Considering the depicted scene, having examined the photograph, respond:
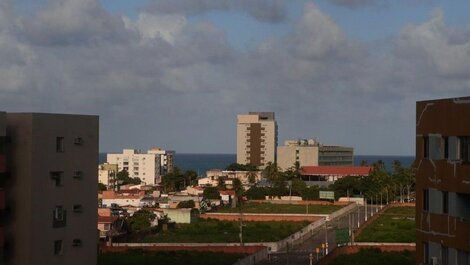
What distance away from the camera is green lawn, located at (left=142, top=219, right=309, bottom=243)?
70269 millimetres

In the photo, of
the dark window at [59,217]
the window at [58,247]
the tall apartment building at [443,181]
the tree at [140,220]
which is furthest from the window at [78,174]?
the tree at [140,220]

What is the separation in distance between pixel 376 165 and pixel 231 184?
23.5 metres

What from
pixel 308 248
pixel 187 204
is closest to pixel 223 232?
pixel 308 248

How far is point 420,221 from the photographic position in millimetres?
19062

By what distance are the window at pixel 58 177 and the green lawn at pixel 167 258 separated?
23.5m

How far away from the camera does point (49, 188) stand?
2902cm

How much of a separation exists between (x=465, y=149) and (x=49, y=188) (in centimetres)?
1614

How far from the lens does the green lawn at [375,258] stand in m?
54.0

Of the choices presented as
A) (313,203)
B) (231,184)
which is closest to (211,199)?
(313,203)

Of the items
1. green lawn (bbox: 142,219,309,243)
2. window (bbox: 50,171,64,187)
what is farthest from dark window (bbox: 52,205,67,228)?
green lawn (bbox: 142,219,309,243)

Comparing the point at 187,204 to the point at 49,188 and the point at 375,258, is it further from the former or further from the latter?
the point at 49,188

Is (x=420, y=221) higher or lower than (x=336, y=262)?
Answer: higher

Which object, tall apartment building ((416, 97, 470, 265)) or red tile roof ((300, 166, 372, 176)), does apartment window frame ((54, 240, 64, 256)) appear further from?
red tile roof ((300, 166, 372, 176))

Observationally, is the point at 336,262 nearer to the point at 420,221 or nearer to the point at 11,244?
the point at 11,244
